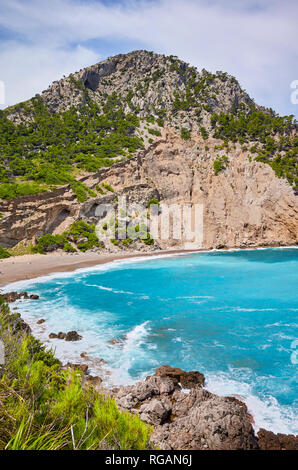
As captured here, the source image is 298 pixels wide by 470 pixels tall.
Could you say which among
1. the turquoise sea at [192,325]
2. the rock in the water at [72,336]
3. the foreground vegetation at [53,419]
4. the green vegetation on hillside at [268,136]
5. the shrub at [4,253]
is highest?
the green vegetation on hillside at [268,136]

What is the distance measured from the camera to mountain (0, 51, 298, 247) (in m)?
50.7

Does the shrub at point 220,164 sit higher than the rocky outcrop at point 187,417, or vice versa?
the shrub at point 220,164

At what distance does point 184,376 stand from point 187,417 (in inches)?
121

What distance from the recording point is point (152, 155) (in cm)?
6894

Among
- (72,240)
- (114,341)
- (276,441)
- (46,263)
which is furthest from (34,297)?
(72,240)

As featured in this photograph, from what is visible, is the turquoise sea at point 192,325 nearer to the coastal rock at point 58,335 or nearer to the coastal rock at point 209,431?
the coastal rock at point 58,335

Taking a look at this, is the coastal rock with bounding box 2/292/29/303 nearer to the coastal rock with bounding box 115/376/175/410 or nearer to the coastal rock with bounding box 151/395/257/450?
the coastal rock with bounding box 115/376/175/410

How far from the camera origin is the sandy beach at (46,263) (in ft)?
106

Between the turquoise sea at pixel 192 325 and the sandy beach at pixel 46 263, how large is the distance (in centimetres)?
257

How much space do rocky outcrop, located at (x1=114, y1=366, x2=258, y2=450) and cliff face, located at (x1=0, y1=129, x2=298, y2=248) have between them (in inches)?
1741

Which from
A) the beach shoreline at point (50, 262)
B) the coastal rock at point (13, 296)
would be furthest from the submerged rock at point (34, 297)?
the beach shoreline at point (50, 262)

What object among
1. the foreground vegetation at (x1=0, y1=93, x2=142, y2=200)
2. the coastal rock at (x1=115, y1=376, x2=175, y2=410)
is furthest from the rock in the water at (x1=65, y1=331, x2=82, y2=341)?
the foreground vegetation at (x1=0, y1=93, x2=142, y2=200)

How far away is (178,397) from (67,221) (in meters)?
45.5
